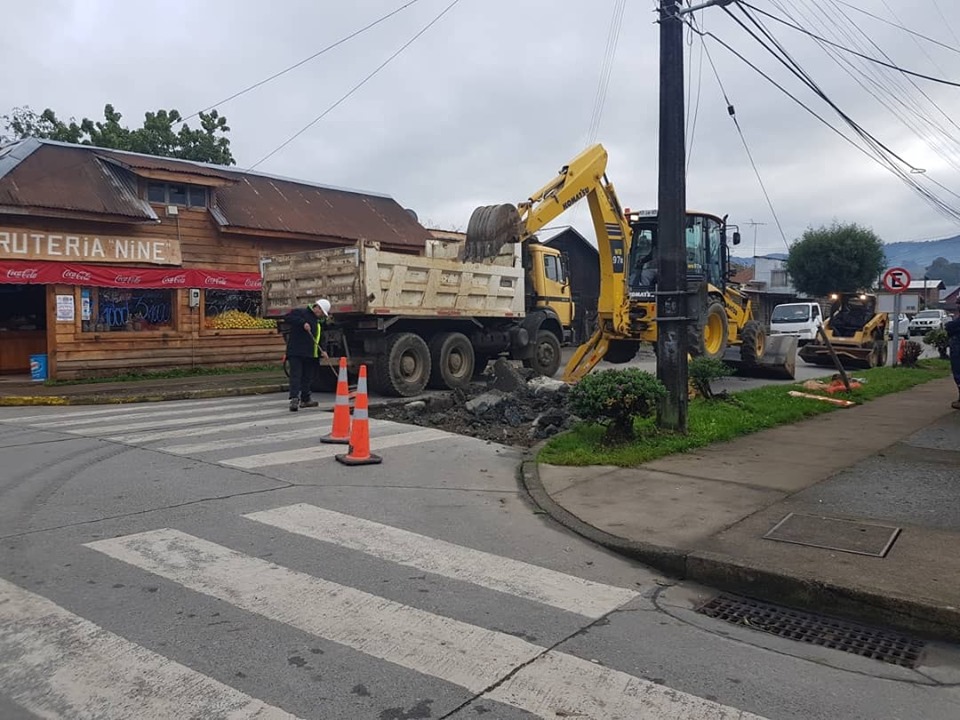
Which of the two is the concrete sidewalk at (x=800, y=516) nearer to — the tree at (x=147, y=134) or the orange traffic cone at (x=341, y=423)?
the orange traffic cone at (x=341, y=423)

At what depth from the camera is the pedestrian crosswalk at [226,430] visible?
8501 millimetres

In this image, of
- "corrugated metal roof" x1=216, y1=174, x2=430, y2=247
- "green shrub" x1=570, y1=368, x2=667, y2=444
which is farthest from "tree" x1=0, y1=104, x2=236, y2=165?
"green shrub" x1=570, y1=368, x2=667, y2=444

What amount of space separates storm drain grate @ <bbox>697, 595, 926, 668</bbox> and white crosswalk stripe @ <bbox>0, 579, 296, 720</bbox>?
258 centimetres

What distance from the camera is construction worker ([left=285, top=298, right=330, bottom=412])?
11648 mm

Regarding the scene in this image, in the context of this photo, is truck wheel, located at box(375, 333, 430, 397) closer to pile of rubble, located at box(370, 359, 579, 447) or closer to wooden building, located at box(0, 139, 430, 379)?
pile of rubble, located at box(370, 359, 579, 447)

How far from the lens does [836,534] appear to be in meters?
5.46

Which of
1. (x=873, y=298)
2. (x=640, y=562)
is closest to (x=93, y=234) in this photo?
(x=640, y=562)

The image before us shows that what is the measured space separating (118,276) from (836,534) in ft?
52.6

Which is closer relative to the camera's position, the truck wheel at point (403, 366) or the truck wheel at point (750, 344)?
the truck wheel at point (403, 366)

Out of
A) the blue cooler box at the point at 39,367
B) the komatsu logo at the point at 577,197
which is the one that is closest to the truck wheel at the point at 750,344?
the komatsu logo at the point at 577,197

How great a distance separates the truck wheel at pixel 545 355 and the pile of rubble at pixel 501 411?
3.39 metres

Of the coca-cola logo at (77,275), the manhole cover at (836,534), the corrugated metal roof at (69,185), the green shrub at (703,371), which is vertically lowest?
the manhole cover at (836,534)

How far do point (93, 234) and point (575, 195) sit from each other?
34.8ft

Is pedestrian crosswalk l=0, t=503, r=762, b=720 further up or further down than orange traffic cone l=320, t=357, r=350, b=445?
further down
